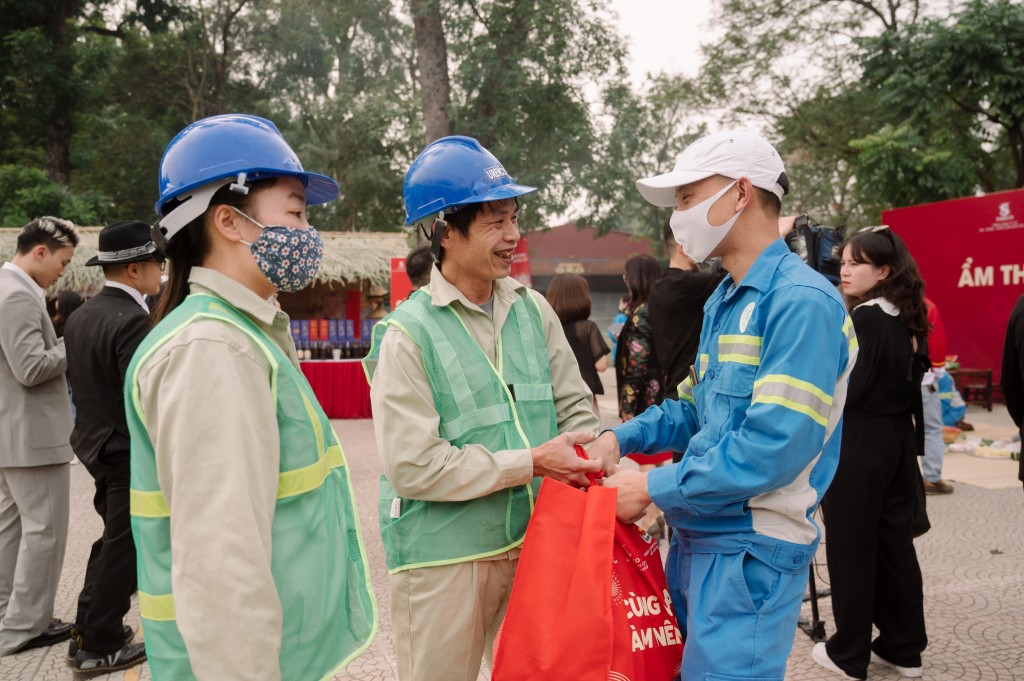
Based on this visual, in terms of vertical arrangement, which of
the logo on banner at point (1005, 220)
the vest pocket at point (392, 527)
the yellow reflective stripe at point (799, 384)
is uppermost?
the logo on banner at point (1005, 220)

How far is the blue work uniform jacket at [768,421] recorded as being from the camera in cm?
188

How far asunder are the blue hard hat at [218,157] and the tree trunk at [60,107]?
2208 centimetres

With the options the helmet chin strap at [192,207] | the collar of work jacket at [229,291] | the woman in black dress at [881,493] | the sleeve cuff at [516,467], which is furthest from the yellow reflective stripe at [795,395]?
the woman in black dress at [881,493]

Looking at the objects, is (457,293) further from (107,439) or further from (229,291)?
(107,439)

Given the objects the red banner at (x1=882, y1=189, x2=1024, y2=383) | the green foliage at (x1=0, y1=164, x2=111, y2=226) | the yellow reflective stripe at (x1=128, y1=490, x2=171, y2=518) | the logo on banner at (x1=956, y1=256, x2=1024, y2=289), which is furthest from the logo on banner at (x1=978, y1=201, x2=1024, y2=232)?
the green foliage at (x1=0, y1=164, x2=111, y2=226)

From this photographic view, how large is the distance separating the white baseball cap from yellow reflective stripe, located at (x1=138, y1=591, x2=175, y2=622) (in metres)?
1.67

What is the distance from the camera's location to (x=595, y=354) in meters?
6.41

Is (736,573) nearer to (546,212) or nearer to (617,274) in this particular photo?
(546,212)

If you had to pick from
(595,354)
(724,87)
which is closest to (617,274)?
(724,87)

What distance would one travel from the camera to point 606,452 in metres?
2.35

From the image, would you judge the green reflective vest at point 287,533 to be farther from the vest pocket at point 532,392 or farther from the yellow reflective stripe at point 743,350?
the yellow reflective stripe at point 743,350

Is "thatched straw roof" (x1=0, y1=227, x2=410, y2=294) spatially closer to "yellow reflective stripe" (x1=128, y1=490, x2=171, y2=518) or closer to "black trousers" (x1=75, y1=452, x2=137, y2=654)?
"black trousers" (x1=75, y1=452, x2=137, y2=654)

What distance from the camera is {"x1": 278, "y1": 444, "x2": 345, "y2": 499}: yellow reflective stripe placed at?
5.41ft

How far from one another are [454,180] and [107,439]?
8.75 ft
